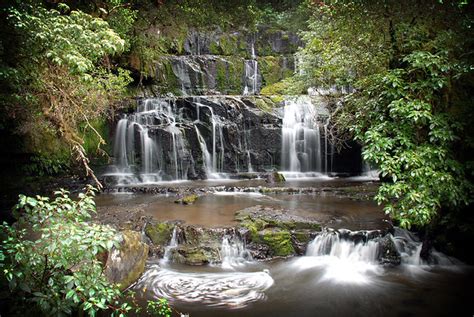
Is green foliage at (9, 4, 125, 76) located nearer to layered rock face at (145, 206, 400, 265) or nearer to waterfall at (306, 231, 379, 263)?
layered rock face at (145, 206, 400, 265)

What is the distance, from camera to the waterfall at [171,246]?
705cm

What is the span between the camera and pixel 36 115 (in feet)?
22.1

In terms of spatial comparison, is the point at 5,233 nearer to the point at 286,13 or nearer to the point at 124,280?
the point at 124,280

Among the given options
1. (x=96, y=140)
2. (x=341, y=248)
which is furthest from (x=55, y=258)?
(x=96, y=140)

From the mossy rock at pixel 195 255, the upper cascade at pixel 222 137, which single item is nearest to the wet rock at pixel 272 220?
the mossy rock at pixel 195 255

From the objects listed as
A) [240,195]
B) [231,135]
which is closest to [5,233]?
[240,195]

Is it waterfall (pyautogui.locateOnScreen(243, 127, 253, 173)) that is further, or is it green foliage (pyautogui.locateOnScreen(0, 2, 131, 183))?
waterfall (pyautogui.locateOnScreen(243, 127, 253, 173))

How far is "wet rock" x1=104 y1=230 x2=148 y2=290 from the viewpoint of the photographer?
5.62 m

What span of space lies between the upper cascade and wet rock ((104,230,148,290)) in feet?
26.1

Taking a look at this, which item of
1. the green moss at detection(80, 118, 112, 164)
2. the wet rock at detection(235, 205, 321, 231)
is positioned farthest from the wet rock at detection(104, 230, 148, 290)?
the green moss at detection(80, 118, 112, 164)

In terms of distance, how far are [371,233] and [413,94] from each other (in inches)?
120

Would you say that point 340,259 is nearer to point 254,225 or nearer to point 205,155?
point 254,225

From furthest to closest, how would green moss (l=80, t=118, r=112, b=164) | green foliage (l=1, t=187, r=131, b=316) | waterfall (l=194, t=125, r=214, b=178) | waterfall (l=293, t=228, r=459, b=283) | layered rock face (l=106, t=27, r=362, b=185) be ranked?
waterfall (l=194, t=125, r=214, b=178)
layered rock face (l=106, t=27, r=362, b=185)
green moss (l=80, t=118, r=112, b=164)
waterfall (l=293, t=228, r=459, b=283)
green foliage (l=1, t=187, r=131, b=316)

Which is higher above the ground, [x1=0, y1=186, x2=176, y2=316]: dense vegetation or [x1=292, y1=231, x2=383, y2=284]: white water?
[x1=0, y1=186, x2=176, y2=316]: dense vegetation
